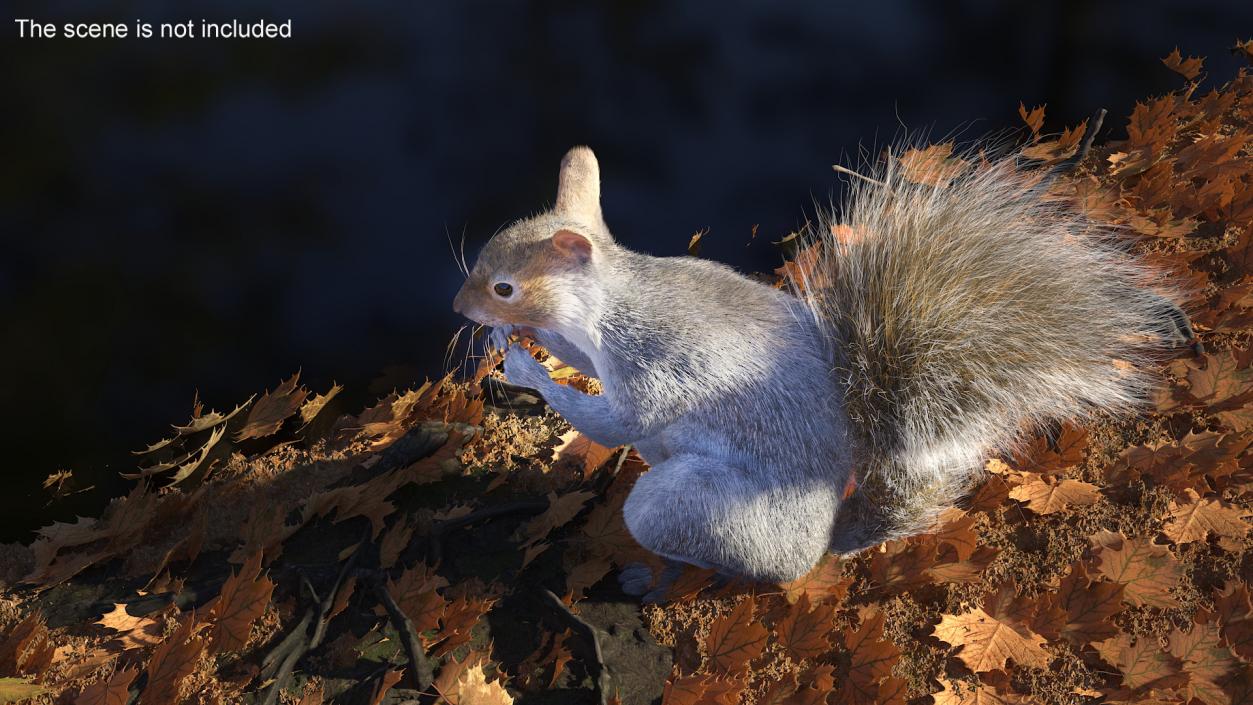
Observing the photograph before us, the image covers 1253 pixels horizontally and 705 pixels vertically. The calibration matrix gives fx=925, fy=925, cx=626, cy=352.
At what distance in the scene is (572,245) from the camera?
2004 mm

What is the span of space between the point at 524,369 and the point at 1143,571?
1.62m

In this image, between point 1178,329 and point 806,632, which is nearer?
point 806,632

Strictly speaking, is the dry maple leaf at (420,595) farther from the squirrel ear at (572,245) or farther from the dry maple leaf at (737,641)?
the squirrel ear at (572,245)

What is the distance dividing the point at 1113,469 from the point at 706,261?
4.39ft

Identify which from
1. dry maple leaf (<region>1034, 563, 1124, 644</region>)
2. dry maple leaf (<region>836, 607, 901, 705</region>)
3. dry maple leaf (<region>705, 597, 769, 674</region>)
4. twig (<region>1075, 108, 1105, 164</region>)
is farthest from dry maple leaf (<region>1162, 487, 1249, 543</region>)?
twig (<region>1075, 108, 1105, 164</region>)

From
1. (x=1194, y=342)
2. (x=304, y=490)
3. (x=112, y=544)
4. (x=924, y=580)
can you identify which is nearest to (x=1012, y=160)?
(x=1194, y=342)

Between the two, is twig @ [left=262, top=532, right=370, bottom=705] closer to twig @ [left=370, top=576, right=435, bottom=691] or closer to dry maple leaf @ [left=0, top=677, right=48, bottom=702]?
twig @ [left=370, top=576, right=435, bottom=691]

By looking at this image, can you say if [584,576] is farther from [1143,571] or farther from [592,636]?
[1143,571]

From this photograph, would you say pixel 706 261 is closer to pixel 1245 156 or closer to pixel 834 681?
pixel 834 681

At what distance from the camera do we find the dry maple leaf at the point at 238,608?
213 centimetres

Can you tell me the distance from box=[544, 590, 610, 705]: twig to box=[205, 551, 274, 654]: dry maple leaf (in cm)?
67

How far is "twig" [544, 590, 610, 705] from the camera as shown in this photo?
6.95ft

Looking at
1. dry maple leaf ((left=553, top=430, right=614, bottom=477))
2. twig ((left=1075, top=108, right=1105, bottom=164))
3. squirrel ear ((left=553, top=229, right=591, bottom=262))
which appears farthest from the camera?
twig ((left=1075, top=108, right=1105, bottom=164))

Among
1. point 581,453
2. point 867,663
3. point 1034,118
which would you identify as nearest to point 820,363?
point 867,663
